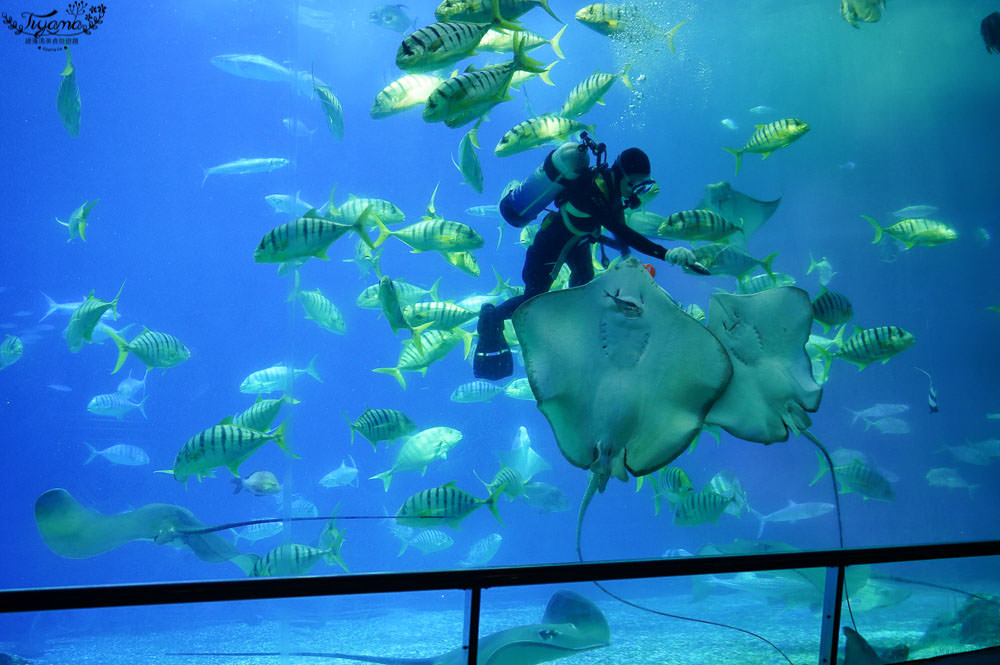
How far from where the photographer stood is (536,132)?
3391 mm

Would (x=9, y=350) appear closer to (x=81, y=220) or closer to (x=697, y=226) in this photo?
(x=81, y=220)

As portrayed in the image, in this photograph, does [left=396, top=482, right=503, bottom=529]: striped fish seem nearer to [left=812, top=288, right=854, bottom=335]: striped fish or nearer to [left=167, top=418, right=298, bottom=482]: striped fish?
[left=167, top=418, right=298, bottom=482]: striped fish

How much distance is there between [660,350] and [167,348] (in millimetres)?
3773

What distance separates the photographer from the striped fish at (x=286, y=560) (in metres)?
3.62

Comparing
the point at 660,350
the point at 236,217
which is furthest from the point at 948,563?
the point at 236,217

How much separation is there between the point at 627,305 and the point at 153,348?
371 centimetres

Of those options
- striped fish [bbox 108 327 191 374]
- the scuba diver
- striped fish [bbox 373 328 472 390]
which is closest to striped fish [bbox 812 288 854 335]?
the scuba diver

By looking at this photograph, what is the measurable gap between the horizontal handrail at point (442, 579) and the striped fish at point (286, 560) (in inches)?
114

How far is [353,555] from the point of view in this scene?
1597 cm

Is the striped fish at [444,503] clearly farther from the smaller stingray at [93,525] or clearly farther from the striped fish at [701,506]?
the striped fish at [701,506]

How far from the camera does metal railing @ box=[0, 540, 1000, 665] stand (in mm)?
962

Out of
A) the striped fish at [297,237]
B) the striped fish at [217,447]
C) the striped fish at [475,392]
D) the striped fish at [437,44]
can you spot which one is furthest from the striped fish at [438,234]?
the striped fish at [475,392]

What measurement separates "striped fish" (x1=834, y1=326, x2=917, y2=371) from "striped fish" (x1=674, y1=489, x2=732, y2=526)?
1.32 meters

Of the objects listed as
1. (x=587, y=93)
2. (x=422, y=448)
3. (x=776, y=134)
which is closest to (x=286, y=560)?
(x=422, y=448)
